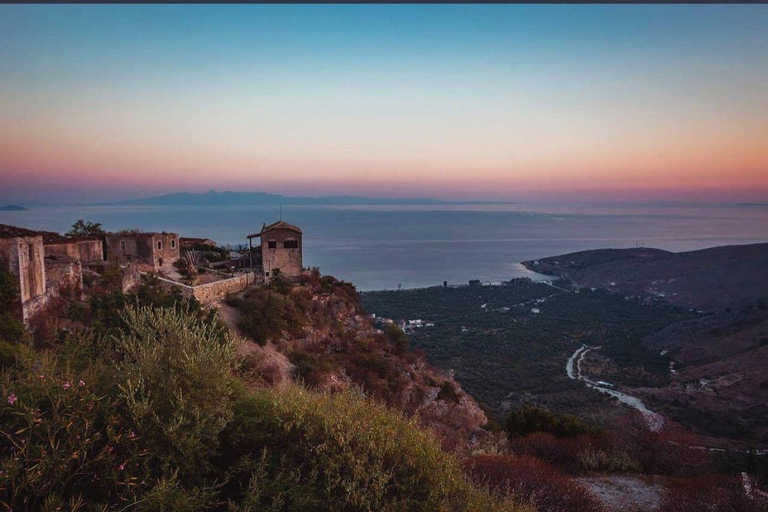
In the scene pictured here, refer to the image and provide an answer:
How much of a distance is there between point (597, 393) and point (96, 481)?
23.6 m

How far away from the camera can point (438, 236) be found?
116 metres

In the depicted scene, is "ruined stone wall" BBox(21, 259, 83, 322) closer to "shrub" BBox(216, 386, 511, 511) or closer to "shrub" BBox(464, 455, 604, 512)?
"shrub" BBox(216, 386, 511, 511)

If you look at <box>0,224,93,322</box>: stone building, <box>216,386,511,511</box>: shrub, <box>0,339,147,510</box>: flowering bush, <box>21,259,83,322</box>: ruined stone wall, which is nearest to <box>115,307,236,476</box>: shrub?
<box>0,339,147,510</box>: flowering bush

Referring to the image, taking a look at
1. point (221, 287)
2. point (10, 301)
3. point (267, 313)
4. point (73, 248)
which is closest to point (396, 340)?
point (267, 313)

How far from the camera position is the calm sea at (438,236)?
59.8 m

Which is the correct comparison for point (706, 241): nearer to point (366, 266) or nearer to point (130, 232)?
point (366, 266)

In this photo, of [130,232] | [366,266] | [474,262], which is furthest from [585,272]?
[130,232]

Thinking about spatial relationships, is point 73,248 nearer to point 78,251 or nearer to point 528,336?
point 78,251

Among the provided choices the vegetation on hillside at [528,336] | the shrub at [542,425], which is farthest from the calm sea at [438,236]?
the shrub at [542,425]

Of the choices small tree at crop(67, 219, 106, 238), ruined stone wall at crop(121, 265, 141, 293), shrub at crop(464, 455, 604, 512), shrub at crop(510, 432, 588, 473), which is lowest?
shrub at crop(510, 432, 588, 473)

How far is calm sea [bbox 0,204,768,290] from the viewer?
59.8 metres

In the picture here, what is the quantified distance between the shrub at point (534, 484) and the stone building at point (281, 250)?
47.8 feet

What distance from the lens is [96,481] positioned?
4.26m

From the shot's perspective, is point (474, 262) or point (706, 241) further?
point (706, 241)
